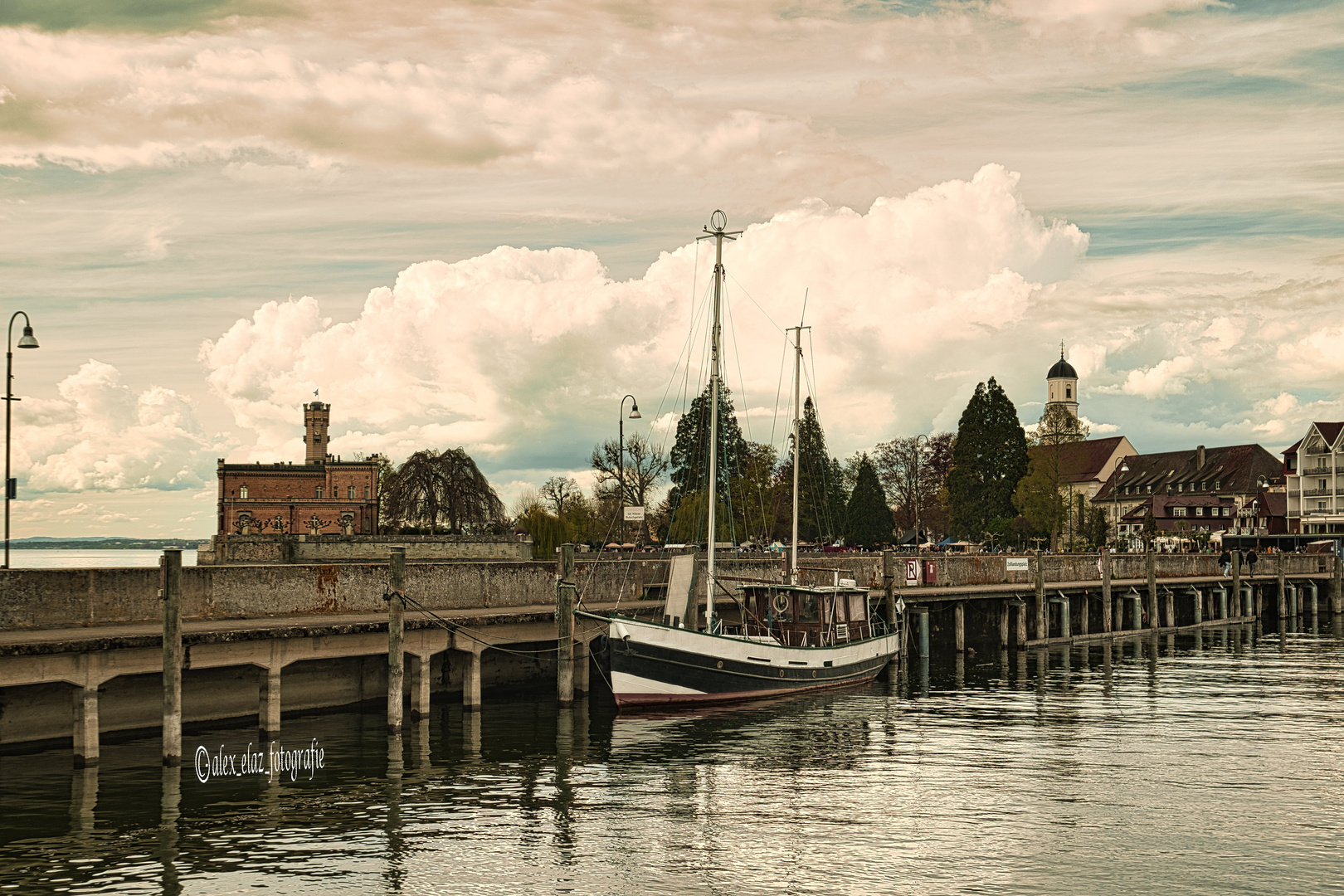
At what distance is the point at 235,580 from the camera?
28.8 m

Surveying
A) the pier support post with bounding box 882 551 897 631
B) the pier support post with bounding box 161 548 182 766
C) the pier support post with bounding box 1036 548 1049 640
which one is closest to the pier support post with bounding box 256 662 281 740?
the pier support post with bounding box 161 548 182 766

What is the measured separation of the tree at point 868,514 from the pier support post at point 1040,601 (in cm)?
7473

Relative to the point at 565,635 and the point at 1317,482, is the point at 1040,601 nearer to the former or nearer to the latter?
the point at 565,635

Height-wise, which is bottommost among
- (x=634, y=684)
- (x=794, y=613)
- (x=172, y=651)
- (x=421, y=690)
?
(x=634, y=684)

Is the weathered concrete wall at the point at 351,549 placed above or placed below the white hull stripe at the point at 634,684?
above

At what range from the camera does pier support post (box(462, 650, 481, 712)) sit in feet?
103

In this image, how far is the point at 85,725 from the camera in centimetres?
2328

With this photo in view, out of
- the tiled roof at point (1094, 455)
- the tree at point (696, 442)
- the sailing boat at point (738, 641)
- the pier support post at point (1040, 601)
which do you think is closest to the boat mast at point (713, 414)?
the sailing boat at point (738, 641)

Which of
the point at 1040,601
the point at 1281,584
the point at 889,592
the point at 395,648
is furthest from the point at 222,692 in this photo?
the point at 1281,584

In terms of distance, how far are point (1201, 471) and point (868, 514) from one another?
174 feet

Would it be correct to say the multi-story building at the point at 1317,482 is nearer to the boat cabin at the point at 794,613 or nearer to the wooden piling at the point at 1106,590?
the wooden piling at the point at 1106,590

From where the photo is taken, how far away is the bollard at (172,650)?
23.0 m

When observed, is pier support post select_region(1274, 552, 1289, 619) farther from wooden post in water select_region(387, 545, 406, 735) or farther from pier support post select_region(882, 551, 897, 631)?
wooden post in water select_region(387, 545, 406, 735)

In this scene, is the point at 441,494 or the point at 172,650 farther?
the point at 441,494
